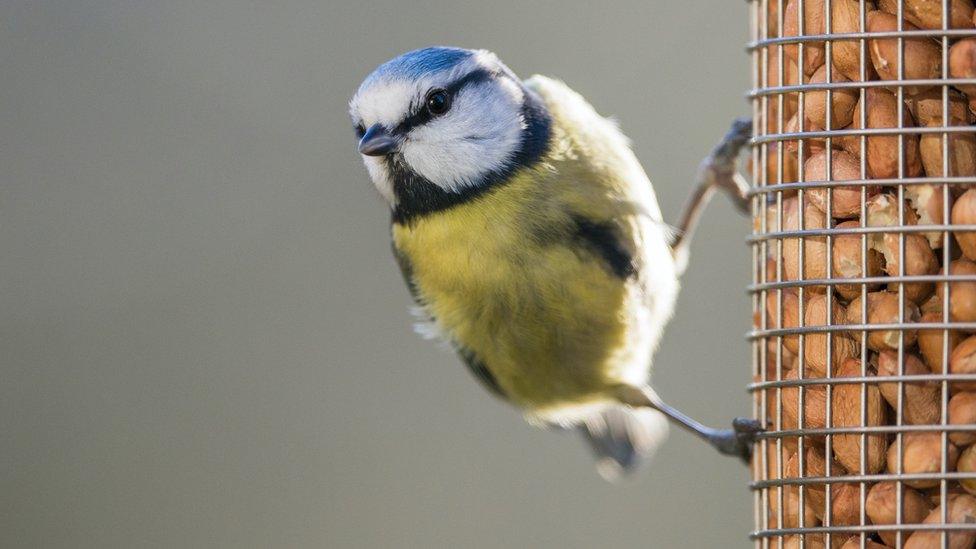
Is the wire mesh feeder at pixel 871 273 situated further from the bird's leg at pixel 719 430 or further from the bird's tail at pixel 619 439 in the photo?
the bird's tail at pixel 619 439

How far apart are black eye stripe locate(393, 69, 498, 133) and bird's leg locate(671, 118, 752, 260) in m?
0.38

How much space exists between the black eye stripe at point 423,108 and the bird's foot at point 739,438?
0.59m

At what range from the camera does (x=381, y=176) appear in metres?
2.13

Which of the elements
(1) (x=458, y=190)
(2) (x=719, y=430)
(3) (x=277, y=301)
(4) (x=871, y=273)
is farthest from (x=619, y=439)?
(3) (x=277, y=301)

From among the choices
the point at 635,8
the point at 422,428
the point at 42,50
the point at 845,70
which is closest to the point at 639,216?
the point at 845,70

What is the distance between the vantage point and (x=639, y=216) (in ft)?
7.07

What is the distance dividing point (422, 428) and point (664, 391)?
0.68 meters

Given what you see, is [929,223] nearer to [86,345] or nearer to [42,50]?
[86,345]

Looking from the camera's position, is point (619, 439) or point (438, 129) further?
point (619, 439)

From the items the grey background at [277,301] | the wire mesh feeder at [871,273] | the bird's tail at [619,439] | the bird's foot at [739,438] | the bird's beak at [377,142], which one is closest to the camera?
the wire mesh feeder at [871,273]

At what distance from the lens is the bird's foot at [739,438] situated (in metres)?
1.79

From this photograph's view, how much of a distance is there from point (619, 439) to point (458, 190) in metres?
0.68

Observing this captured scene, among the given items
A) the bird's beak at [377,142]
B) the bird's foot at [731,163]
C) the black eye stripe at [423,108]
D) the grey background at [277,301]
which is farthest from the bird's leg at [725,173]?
the grey background at [277,301]

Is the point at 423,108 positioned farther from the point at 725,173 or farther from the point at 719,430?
the point at 719,430
